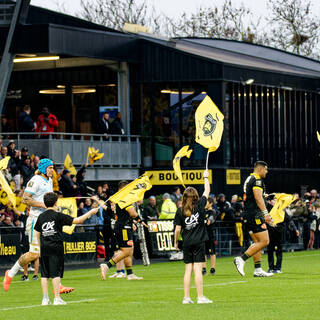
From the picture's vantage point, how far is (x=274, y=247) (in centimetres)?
2031

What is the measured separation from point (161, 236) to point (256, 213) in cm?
938

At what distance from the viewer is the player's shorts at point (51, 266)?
14062 millimetres

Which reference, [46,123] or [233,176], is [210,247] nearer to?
[46,123]

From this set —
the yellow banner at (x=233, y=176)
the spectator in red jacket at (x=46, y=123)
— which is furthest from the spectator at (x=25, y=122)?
the yellow banner at (x=233, y=176)

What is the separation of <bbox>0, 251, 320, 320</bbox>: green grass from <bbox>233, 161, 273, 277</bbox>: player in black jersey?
501 millimetres

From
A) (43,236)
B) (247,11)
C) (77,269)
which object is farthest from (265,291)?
(247,11)

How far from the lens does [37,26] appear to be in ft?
109

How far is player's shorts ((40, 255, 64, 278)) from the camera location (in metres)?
14.1

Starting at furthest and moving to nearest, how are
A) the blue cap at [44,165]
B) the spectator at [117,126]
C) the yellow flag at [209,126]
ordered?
the spectator at [117,126] < the blue cap at [44,165] < the yellow flag at [209,126]

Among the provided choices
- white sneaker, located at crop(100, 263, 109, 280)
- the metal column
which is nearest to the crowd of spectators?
the metal column

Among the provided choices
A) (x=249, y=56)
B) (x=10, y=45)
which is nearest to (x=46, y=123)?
(x=10, y=45)

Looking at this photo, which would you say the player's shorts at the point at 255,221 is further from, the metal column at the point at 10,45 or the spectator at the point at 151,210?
the metal column at the point at 10,45

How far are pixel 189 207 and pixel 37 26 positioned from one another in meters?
20.7

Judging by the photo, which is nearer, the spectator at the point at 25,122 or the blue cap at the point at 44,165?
the blue cap at the point at 44,165
